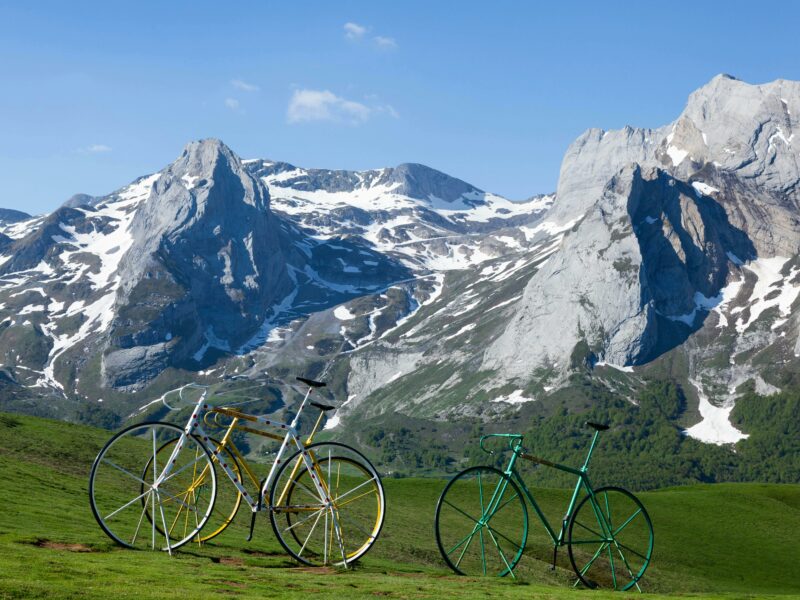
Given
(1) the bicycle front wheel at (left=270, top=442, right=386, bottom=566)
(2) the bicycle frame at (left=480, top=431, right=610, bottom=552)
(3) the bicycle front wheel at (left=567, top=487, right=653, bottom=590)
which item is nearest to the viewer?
(1) the bicycle front wheel at (left=270, top=442, right=386, bottom=566)

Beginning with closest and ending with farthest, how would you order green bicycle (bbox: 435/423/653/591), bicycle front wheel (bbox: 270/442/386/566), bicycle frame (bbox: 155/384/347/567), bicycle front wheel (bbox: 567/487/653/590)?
bicycle frame (bbox: 155/384/347/567), bicycle front wheel (bbox: 270/442/386/566), green bicycle (bbox: 435/423/653/591), bicycle front wheel (bbox: 567/487/653/590)

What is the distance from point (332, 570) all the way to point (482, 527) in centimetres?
629

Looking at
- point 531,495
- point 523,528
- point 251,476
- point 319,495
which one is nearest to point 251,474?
point 251,476

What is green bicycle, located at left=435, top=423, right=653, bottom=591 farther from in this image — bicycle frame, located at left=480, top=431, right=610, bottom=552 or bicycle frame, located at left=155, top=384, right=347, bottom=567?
bicycle frame, located at left=155, top=384, right=347, bottom=567

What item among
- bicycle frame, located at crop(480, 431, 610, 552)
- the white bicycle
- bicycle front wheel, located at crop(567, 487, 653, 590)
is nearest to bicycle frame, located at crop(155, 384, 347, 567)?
the white bicycle

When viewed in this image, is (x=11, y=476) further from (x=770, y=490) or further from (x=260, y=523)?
(x=770, y=490)

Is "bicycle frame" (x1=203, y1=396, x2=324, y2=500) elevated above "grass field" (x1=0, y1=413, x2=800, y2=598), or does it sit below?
above

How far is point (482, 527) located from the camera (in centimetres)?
3403

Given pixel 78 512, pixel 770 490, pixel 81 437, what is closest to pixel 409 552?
pixel 78 512

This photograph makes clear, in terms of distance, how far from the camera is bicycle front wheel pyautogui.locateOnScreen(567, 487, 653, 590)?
35.9 meters

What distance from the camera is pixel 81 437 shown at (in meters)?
87.6

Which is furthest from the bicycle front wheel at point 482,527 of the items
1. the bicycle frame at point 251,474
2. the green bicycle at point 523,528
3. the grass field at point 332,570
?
the bicycle frame at point 251,474

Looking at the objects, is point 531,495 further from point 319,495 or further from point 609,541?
point 319,495

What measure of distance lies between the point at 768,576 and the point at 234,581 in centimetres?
8927
